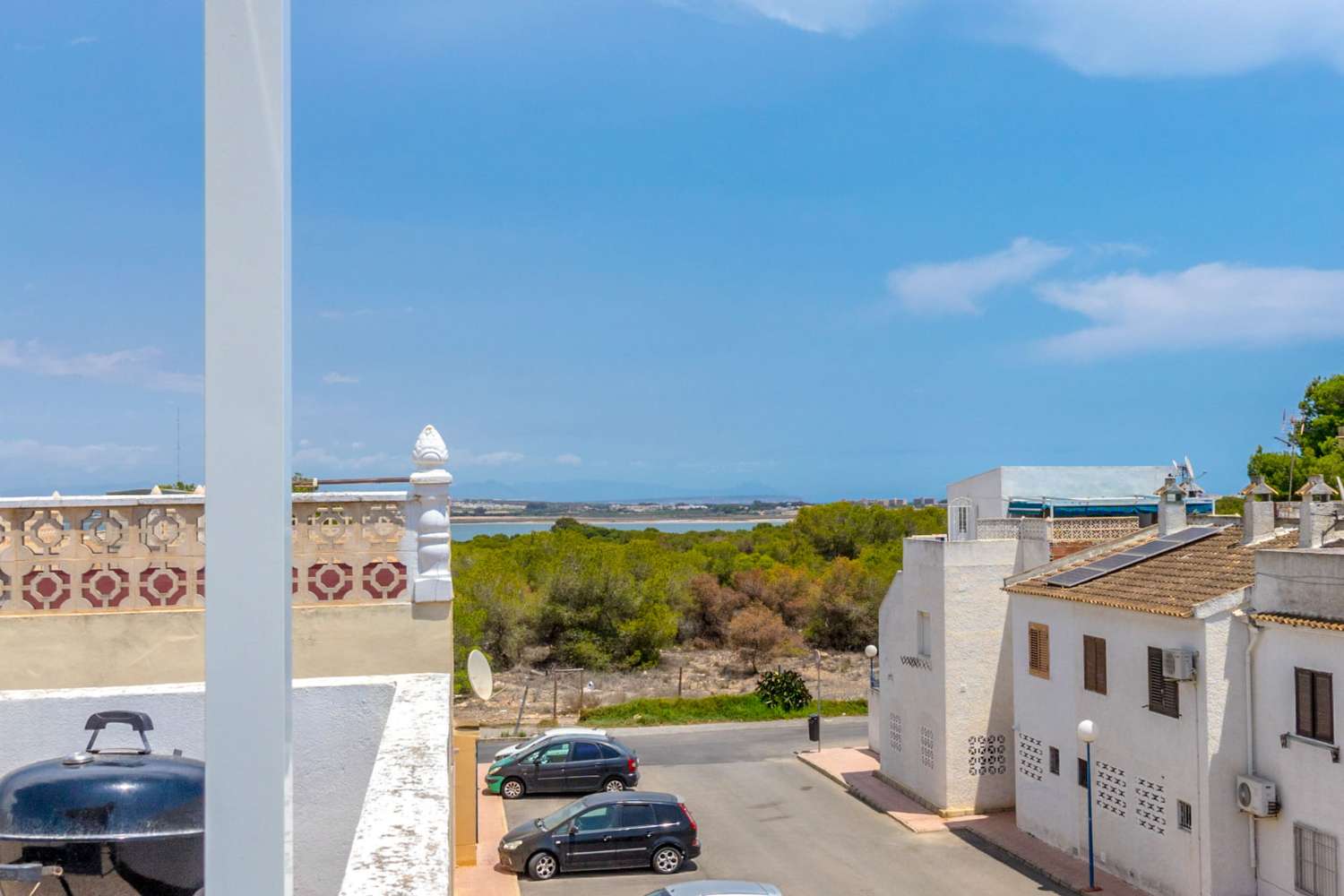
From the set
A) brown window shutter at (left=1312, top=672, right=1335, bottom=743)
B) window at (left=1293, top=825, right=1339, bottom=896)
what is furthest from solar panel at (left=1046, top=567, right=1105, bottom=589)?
window at (left=1293, top=825, right=1339, bottom=896)

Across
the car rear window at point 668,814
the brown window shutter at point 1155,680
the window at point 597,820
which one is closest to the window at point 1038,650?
the brown window shutter at point 1155,680

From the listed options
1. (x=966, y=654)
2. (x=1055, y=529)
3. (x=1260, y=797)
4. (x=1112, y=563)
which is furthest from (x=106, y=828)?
(x=1055, y=529)

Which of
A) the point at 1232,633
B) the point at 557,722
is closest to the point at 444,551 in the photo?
the point at 1232,633

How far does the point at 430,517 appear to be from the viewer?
637 centimetres

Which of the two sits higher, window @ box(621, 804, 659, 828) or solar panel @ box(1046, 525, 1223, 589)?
solar panel @ box(1046, 525, 1223, 589)

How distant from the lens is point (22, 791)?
3768mm

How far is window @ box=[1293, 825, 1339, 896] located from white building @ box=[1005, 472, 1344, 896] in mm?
22

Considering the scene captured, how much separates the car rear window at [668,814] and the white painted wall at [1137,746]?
6200mm

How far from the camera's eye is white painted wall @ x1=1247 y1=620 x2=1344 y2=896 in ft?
40.9

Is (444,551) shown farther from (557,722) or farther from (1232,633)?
(557,722)

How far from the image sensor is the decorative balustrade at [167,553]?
6.39 metres

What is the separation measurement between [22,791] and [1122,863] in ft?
51.7

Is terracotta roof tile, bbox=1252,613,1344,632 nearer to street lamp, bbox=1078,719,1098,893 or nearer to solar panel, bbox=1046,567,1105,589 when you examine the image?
street lamp, bbox=1078,719,1098,893

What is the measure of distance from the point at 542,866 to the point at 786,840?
178 inches
